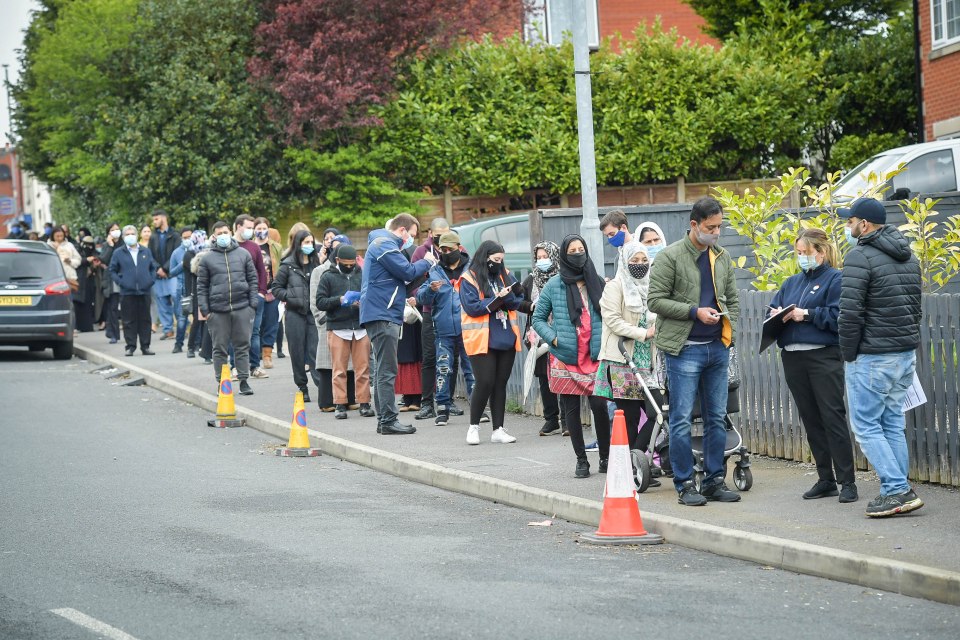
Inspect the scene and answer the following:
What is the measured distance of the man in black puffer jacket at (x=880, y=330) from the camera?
8.59m

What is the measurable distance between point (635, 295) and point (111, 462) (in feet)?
16.9

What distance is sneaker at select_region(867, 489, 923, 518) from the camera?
8.55 m

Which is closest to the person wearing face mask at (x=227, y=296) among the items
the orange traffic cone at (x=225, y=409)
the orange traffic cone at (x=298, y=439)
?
the orange traffic cone at (x=225, y=409)

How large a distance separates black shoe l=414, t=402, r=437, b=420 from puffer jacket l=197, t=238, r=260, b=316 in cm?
321

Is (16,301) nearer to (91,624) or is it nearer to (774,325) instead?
(774,325)

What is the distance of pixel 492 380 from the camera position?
12703mm

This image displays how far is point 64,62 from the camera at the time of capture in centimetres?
2998

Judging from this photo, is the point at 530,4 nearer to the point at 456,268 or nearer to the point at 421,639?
the point at 456,268

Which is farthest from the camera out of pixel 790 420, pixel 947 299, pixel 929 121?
pixel 929 121

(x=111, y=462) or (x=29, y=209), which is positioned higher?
(x=29, y=209)

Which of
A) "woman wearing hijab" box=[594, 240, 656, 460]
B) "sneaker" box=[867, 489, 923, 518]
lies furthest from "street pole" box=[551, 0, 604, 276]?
"sneaker" box=[867, 489, 923, 518]

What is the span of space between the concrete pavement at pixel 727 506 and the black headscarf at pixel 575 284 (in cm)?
130

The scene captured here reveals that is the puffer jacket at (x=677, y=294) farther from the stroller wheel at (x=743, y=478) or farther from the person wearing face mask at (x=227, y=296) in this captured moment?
the person wearing face mask at (x=227, y=296)

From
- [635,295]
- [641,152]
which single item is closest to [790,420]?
[635,295]
